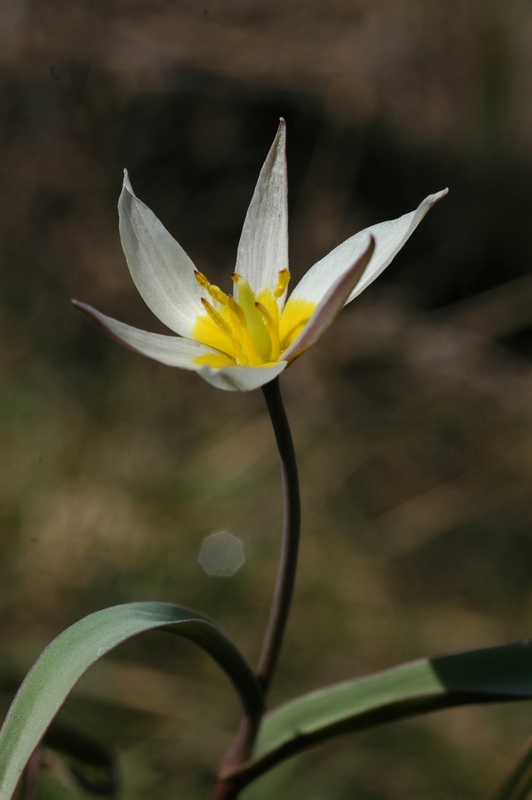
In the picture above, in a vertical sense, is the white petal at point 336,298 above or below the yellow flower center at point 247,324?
above

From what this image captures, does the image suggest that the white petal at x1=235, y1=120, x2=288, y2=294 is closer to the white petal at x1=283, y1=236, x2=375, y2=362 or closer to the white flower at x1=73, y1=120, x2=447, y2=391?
the white flower at x1=73, y1=120, x2=447, y2=391

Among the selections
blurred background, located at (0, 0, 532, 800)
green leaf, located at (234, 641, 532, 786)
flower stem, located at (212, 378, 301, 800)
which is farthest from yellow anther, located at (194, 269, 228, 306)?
blurred background, located at (0, 0, 532, 800)

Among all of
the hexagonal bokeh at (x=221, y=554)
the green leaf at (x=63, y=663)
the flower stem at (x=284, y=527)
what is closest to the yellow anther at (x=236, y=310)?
the flower stem at (x=284, y=527)

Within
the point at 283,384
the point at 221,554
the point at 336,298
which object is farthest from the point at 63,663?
the point at 283,384

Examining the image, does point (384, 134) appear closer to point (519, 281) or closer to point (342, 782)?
point (519, 281)

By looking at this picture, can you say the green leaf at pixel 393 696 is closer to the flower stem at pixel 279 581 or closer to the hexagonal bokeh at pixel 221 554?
the flower stem at pixel 279 581

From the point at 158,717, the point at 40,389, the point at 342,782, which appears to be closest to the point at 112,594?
the point at 158,717
